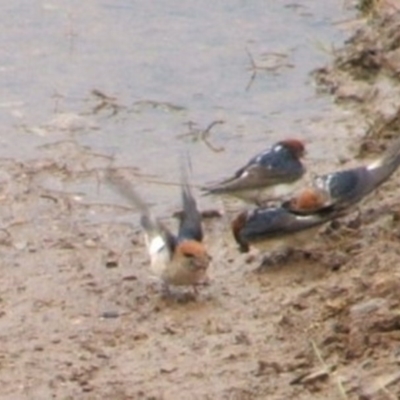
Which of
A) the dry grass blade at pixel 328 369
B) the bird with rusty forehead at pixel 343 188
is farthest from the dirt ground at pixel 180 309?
the bird with rusty forehead at pixel 343 188

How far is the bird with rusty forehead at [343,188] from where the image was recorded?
327 inches

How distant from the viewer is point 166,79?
1044cm

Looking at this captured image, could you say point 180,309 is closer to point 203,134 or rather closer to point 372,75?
point 203,134

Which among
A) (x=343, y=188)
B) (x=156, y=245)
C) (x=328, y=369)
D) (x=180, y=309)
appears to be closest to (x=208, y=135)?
(x=343, y=188)

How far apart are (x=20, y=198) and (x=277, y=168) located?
1168 mm

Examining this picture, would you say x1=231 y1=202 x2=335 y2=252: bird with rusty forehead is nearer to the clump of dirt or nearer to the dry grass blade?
the clump of dirt

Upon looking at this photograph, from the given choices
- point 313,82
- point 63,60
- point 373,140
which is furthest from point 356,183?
point 63,60

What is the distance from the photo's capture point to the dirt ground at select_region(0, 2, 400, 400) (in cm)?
657

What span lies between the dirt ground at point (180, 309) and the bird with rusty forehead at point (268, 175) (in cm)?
20

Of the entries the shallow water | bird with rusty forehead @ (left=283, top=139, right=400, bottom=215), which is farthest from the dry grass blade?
the shallow water

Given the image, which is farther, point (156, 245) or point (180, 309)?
point (156, 245)

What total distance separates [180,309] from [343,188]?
41.0 inches

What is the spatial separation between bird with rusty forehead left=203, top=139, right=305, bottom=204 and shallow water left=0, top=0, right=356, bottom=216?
0.27 meters

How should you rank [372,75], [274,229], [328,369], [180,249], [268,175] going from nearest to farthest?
[328,369] → [180,249] → [274,229] → [268,175] → [372,75]
